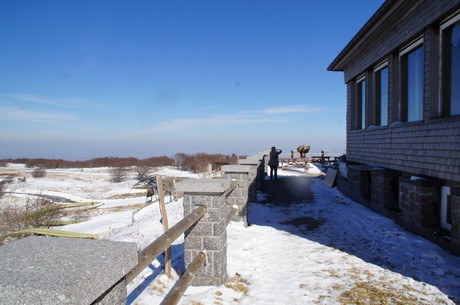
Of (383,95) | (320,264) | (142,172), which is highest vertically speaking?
(383,95)

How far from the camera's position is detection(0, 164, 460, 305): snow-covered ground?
12.3 feet

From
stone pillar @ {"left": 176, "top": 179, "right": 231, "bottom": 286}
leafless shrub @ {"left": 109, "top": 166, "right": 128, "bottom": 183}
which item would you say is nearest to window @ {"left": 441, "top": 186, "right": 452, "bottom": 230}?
stone pillar @ {"left": 176, "top": 179, "right": 231, "bottom": 286}

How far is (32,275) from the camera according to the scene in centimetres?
124

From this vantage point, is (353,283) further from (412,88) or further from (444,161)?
(412,88)

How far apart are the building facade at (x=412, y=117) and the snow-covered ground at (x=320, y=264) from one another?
2.19 feet

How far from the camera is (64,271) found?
4.28ft

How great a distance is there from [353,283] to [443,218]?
3.20m

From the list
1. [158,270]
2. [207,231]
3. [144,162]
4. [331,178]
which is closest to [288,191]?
[331,178]

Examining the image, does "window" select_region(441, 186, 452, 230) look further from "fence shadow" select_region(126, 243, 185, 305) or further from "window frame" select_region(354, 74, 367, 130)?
"window frame" select_region(354, 74, 367, 130)

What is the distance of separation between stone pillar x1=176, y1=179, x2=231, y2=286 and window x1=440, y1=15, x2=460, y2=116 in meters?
5.16

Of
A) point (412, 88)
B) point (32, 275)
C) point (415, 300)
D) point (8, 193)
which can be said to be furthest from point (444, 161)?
point (8, 193)

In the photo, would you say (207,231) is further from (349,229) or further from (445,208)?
(445,208)

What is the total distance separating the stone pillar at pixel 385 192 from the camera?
310 inches

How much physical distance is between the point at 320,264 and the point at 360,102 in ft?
28.6
